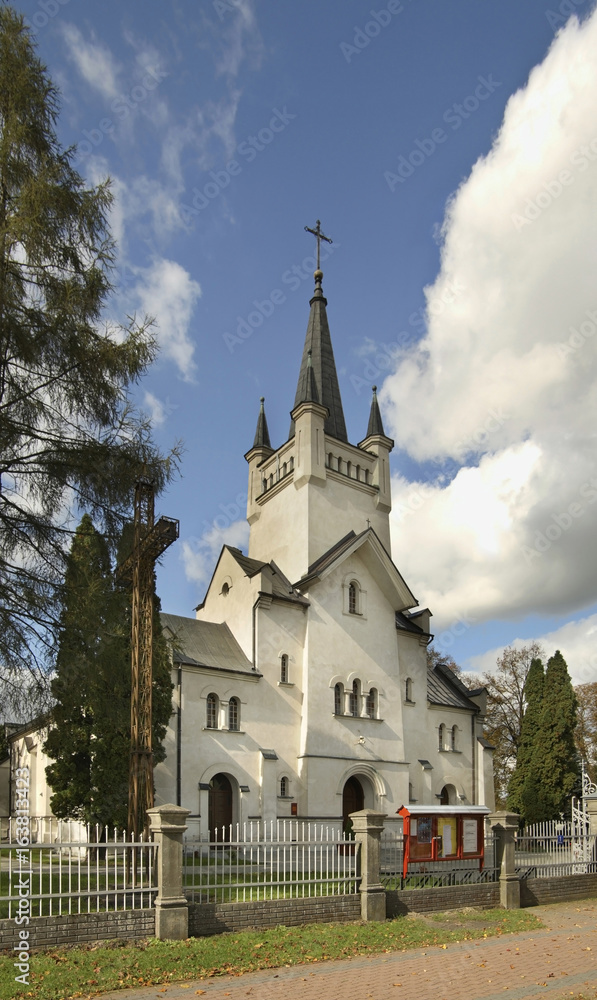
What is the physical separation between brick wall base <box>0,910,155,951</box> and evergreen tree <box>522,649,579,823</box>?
95.2ft

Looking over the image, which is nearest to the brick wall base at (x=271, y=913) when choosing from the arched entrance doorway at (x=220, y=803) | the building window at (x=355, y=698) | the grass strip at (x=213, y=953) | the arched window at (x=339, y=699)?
the grass strip at (x=213, y=953)

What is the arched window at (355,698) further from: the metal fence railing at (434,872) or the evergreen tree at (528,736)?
the evergreen tree at (528,736)

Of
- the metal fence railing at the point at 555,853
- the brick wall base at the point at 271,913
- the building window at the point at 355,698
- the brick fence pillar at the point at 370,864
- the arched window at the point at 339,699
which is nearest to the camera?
the brick wall base at the point at 271,913

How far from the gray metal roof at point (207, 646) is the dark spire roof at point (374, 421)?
12052 millimetres

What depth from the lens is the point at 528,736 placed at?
37.6 metres

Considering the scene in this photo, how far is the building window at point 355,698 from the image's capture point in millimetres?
27922

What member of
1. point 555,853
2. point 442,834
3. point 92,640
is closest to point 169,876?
point 92,640

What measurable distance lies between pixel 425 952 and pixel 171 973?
4353 mm

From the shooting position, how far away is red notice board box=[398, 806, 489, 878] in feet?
51.2

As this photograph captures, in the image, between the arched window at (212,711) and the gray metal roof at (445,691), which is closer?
the arched window at (212,711)

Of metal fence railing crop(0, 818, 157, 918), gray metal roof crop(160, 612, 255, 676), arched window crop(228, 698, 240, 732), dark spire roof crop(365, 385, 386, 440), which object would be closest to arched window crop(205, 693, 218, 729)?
arched window crop(228, 698, 240, 732)

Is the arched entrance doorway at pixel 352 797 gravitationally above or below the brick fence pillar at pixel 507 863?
below

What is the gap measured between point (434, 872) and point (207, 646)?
1197 centimetres

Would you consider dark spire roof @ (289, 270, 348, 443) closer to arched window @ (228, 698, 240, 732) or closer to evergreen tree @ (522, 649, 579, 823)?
arched window @ (228, 698, 240, 732)
